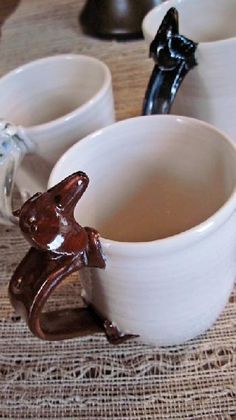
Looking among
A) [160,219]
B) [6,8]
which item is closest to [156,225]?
[160,219]

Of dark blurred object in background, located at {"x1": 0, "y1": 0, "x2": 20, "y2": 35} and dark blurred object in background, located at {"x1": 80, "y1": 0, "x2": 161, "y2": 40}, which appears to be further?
dark blurred object in background, located at {"x1": 0, "y1": 0, "x2": 20, "y2": 35}

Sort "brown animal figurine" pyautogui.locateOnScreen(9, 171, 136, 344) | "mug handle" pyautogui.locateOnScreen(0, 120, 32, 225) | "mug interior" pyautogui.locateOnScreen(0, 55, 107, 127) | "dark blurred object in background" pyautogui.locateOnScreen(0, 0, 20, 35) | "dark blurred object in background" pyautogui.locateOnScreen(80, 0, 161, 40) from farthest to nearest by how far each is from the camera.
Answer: "dark blurred object in background" pyautogui.locateOnScreen(0, 0, 20, 35) < "dark blurred object in background" pyautogui.locateOnScreen(80, 0, 161, 40) < "mug interior" pyautogui.locateOnScreen(0, 55, 107, 127) < "mug handle" pyautogui.locateOnScreen(0, 120, 32, 225) < "brown animal figurine" pyautogui.locateOnScreen(9, 171, 136, 344)

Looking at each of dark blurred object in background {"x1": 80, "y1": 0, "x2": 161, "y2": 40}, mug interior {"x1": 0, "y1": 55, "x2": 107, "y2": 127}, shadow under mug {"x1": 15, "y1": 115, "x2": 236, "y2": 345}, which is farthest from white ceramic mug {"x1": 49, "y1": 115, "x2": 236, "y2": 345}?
dark blurred object in background {"x1": 80, "y1": 0, "x2": 161, "y2": 40}

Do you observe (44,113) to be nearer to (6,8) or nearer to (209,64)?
(209,64)

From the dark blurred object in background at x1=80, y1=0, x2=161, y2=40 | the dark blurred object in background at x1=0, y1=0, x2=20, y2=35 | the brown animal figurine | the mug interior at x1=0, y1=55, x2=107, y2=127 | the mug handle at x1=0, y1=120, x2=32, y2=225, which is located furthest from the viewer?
the dark blurred object in background at x1=0, y1=0, x2=20, y2=35

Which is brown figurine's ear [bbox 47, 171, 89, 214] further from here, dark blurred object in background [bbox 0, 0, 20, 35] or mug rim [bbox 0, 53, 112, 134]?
dark blurred object in background [bbox 0, 0, 20, 35]

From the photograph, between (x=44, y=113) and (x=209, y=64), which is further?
(x=44, y=113)

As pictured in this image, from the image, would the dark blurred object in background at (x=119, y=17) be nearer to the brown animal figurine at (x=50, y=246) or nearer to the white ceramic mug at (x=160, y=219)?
the white ceramic mug at (x=160, y=219)

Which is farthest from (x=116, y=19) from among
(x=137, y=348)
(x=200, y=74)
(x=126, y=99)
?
(x=137, y=348)
